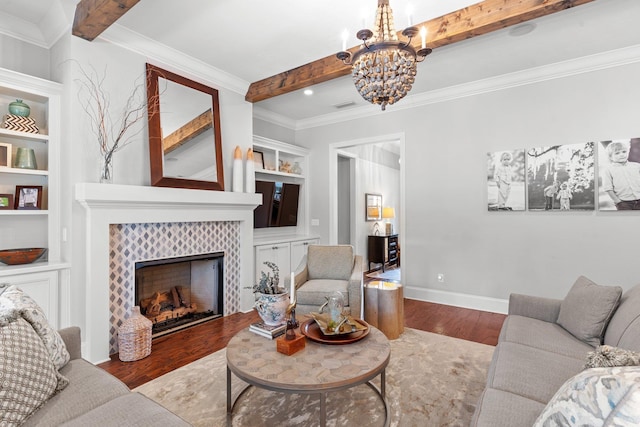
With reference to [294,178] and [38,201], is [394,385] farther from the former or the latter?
[294,178]

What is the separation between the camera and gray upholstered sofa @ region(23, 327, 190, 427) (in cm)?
125

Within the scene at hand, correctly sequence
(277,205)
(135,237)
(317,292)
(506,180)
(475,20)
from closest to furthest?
1. (475,20)
2. (135,237)
3. (317,292)
4. (506,180)
5. (277,205)

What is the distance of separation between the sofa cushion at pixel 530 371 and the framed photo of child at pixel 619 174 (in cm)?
246

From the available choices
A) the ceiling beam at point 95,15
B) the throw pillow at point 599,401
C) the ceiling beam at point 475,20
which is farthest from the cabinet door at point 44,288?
the throw pillow at point 599,401

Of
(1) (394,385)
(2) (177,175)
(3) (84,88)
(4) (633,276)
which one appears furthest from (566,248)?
(3) (84,88)

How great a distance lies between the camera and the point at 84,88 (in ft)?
8.98

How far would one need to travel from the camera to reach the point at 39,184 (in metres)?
2.91

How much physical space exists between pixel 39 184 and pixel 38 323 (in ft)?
6.40

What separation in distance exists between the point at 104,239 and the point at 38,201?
0.71 meters

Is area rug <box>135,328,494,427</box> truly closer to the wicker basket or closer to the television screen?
the wicker basket

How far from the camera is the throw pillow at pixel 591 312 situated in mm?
1968

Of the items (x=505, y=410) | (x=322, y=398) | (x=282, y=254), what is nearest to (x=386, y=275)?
(x=282, y=254)

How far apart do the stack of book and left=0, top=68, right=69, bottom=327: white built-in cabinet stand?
70.4 inches

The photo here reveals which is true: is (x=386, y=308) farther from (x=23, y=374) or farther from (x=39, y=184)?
(x=39, y=184)
